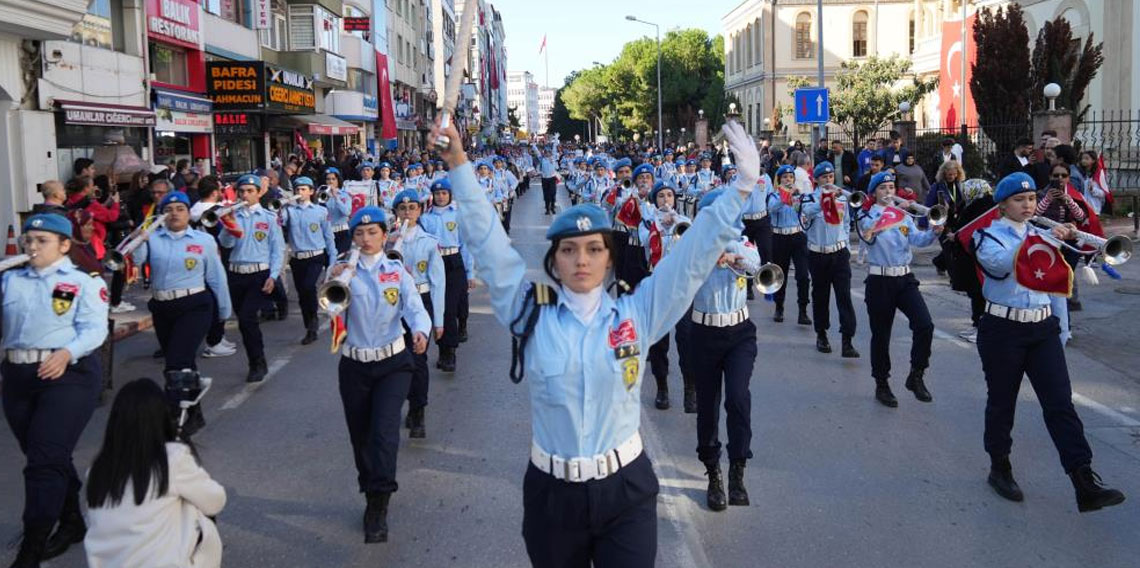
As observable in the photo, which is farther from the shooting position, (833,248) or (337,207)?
(337,207)

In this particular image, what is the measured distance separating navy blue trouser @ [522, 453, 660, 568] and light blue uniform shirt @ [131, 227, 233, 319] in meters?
5.56

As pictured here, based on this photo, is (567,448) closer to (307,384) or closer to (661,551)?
(661,551)

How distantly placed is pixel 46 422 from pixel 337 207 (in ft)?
29.1

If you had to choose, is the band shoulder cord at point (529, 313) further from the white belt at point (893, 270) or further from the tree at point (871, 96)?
the tree at point (871, 96)

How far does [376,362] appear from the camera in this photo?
5.96m

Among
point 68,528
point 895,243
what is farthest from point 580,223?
point 895,243

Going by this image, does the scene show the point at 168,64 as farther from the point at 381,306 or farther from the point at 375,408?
the point at 375,408

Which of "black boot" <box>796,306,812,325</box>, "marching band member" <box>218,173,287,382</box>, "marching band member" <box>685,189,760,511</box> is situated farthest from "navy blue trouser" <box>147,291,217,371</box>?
"black boot" <box>796,306,812,325</box>

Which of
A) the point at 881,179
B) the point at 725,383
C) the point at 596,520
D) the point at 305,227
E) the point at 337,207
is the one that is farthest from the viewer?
the point at 337,207

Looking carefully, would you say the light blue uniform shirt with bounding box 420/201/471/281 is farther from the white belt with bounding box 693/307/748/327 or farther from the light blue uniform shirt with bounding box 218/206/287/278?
the white belt with bounding box 693/307/748/327

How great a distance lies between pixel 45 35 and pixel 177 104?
22.1ft

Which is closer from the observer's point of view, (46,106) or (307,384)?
(307,384)

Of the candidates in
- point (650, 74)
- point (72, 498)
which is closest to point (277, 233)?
point (72, 498)

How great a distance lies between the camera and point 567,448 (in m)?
3.46
